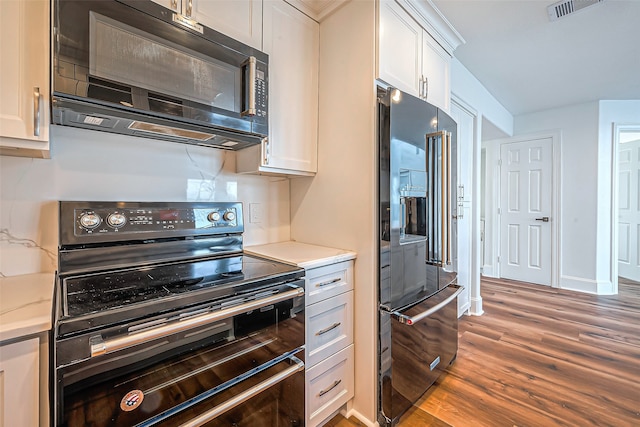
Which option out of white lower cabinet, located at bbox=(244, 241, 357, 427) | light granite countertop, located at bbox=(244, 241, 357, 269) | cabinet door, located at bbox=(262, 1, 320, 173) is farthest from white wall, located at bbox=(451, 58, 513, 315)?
white lower cabinet, located at bbox=(244, 241, 357, 427)

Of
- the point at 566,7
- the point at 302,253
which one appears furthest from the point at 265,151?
the point at 566,7

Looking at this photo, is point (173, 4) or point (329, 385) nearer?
point (173, 4)

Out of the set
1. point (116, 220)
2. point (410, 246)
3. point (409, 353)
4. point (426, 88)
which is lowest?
point (409, 353)

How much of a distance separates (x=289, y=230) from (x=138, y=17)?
54.0 inches

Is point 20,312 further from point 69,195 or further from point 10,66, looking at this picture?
point 10,66

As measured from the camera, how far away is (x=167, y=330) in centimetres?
87

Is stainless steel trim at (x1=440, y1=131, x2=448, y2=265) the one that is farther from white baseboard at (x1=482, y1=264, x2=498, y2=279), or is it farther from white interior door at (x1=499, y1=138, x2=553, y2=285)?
white baseboard at (x1=482, y1=264, x2=498, y2=279)

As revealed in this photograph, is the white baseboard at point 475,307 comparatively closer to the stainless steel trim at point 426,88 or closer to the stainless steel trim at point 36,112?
the stainless steel trim at point 426,88

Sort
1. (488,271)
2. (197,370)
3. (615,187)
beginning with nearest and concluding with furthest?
(197,370), (615,187), (488,271)

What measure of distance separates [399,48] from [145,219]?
163cm

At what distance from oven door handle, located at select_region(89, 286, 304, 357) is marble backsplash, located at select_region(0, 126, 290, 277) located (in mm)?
715

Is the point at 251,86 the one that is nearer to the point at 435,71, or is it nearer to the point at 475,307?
the point at 435,71

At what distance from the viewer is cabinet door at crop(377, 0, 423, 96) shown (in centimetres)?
153

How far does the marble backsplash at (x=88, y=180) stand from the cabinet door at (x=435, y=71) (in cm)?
Answer: 138
